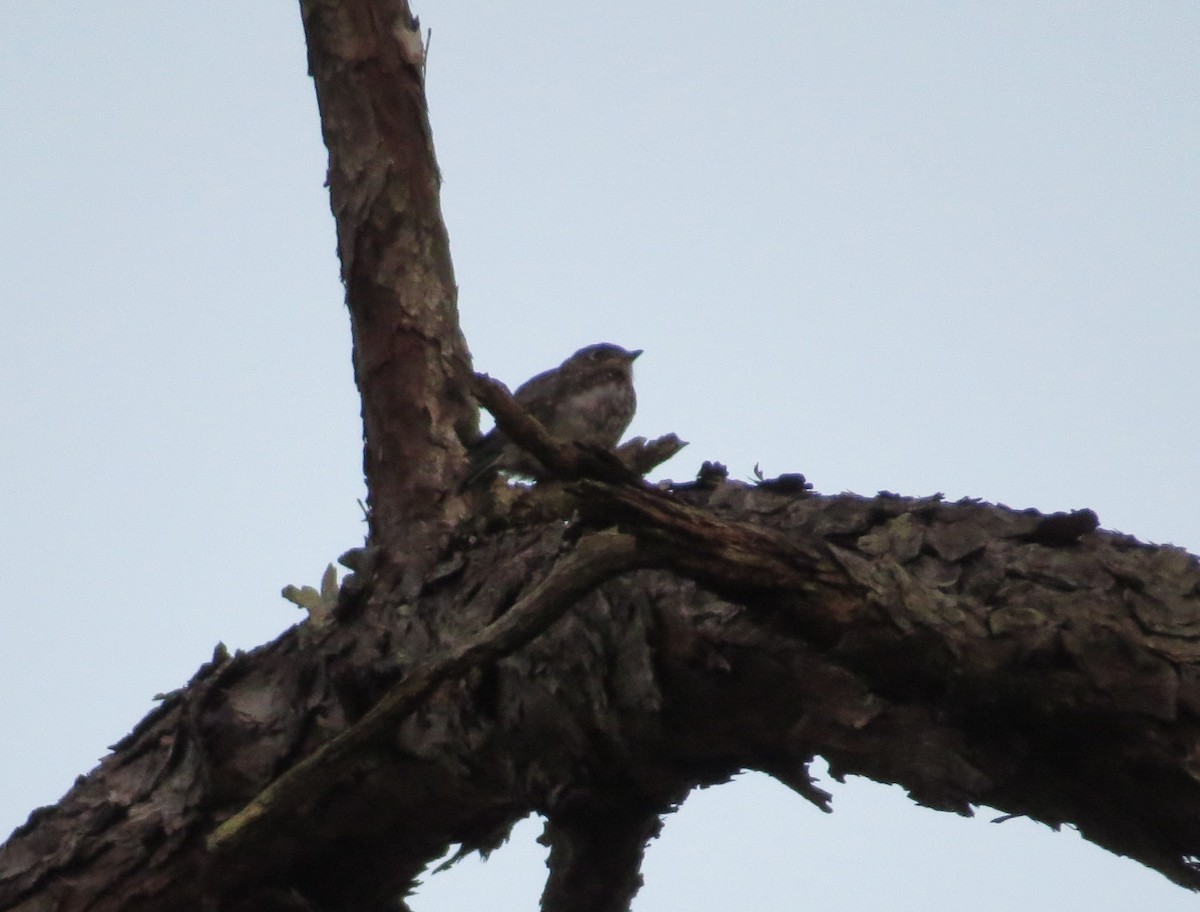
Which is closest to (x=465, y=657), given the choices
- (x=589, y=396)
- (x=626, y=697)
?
(x=626, y=697)

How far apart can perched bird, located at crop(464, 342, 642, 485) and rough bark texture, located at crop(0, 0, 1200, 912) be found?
4476mm

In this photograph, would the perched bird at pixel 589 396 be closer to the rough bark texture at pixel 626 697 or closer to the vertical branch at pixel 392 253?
the vertical branch at pixel 392 253

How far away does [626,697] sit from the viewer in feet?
11.0

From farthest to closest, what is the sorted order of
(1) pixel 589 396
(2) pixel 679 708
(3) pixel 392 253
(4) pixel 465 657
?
(1) pixel 589 396 < (3) pixel 392 253 < (2) pixel 679 708 < (4) pixel 465 657

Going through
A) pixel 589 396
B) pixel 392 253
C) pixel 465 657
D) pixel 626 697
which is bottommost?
pixel 465 657

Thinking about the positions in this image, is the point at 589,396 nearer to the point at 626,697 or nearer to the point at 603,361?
the point at 603,361

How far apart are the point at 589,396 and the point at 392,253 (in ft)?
13.9

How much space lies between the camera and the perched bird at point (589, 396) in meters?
9.74

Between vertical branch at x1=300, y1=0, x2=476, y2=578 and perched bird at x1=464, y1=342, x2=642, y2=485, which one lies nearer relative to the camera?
vertical branch at x1=300, y1=0, x2=476, y2=578

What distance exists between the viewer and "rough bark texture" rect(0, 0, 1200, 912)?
2730mm

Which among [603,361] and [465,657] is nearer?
[465,657]

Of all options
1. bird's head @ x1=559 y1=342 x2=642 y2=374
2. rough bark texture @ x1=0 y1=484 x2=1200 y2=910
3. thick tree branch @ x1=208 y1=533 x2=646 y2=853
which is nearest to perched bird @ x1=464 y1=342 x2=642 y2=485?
bird's head @ x1=559 y1=342 x2=642 y2=374

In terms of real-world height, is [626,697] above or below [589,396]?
below

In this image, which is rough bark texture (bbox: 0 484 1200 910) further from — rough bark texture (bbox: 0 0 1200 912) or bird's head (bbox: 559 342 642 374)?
bird's head (bbox: 559 342 642 374)
